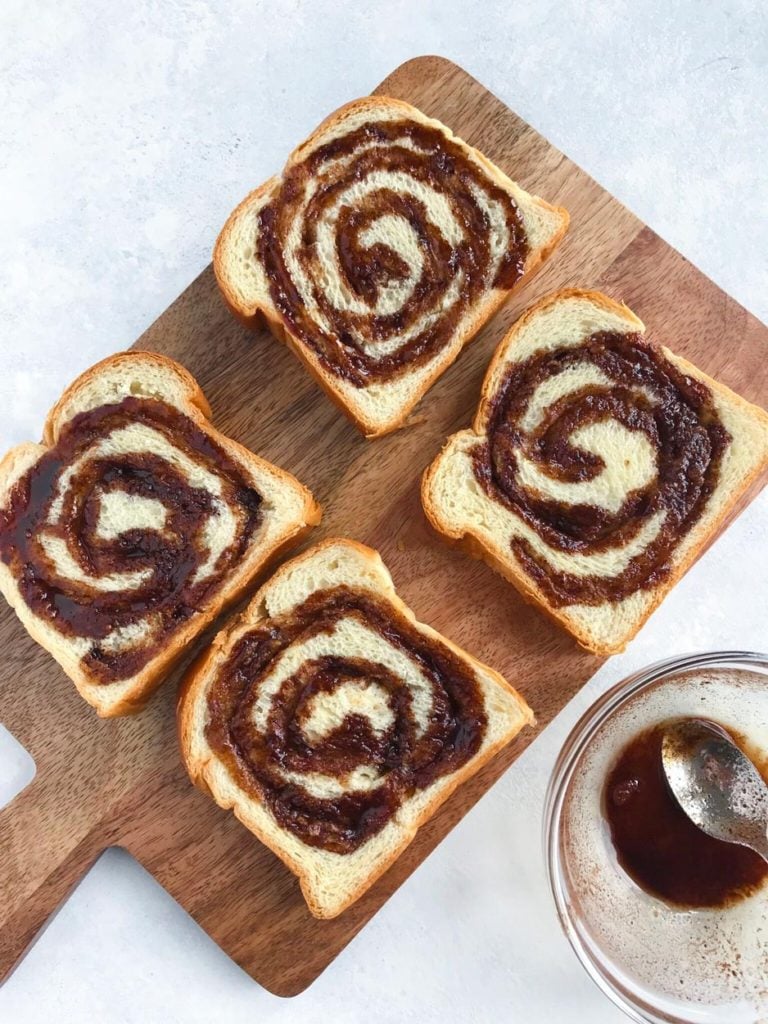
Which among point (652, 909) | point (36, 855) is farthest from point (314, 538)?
point (652, 909)

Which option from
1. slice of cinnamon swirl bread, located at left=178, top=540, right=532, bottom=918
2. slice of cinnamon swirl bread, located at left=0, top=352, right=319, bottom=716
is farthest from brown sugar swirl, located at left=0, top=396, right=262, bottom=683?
slice of cinnamon swirl bread, located at left=178, top=540, right=532, bottom=918

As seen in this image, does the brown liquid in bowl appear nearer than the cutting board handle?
Yes

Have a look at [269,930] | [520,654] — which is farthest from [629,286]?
[269,930]

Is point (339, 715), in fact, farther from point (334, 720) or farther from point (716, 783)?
point (716, 783)

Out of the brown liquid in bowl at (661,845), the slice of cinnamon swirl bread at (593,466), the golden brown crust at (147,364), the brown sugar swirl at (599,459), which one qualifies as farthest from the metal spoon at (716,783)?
the golden brown crust at (147,364)

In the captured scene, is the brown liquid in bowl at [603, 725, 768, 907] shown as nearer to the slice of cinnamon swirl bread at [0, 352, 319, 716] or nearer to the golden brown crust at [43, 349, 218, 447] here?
the slice of cinnamon swirl bread at [0, 352, 319, 716]

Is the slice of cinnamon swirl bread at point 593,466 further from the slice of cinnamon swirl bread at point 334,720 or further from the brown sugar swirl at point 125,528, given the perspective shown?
the brown sugar swirl at point 125,528
